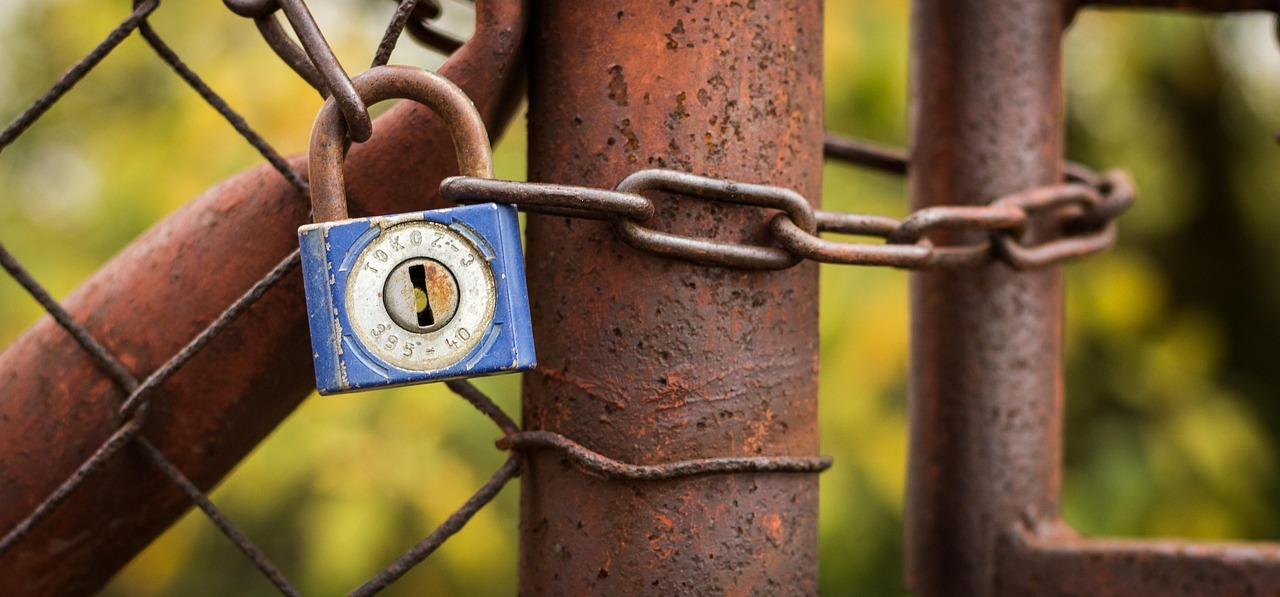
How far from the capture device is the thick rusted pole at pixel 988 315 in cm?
73

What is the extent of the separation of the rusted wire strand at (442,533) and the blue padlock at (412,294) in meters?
0.10

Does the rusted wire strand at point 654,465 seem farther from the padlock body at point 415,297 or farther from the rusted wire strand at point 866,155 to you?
the rusted wire strand at point 866,155

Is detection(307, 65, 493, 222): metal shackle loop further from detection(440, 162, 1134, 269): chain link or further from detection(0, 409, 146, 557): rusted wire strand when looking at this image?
detection(0, 409, 146, 557): rusted wire strand

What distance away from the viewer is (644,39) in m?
0.49

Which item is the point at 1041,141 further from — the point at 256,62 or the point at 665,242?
the point at 256,62

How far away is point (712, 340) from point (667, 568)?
0.37 ft

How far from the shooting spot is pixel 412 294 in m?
0.45

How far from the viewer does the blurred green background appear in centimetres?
163

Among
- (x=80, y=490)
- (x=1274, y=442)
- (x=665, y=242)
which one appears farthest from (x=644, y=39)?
(x=1274, y=442)

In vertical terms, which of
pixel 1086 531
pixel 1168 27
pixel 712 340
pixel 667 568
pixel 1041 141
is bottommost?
pixel 1086 531

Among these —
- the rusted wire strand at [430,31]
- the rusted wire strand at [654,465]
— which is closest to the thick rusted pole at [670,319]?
the rusted wire strand at [654,465]

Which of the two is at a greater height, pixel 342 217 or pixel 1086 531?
pixel 342 217

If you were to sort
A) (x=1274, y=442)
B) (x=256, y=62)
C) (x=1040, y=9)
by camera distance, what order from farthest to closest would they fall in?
(x=1274, y=442) → (x=256, y=62) → (x=1040, y=9)

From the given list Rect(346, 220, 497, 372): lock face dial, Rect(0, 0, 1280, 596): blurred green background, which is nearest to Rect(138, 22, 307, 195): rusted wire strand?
Rect(346, 220, 497, 372): lock face dial
